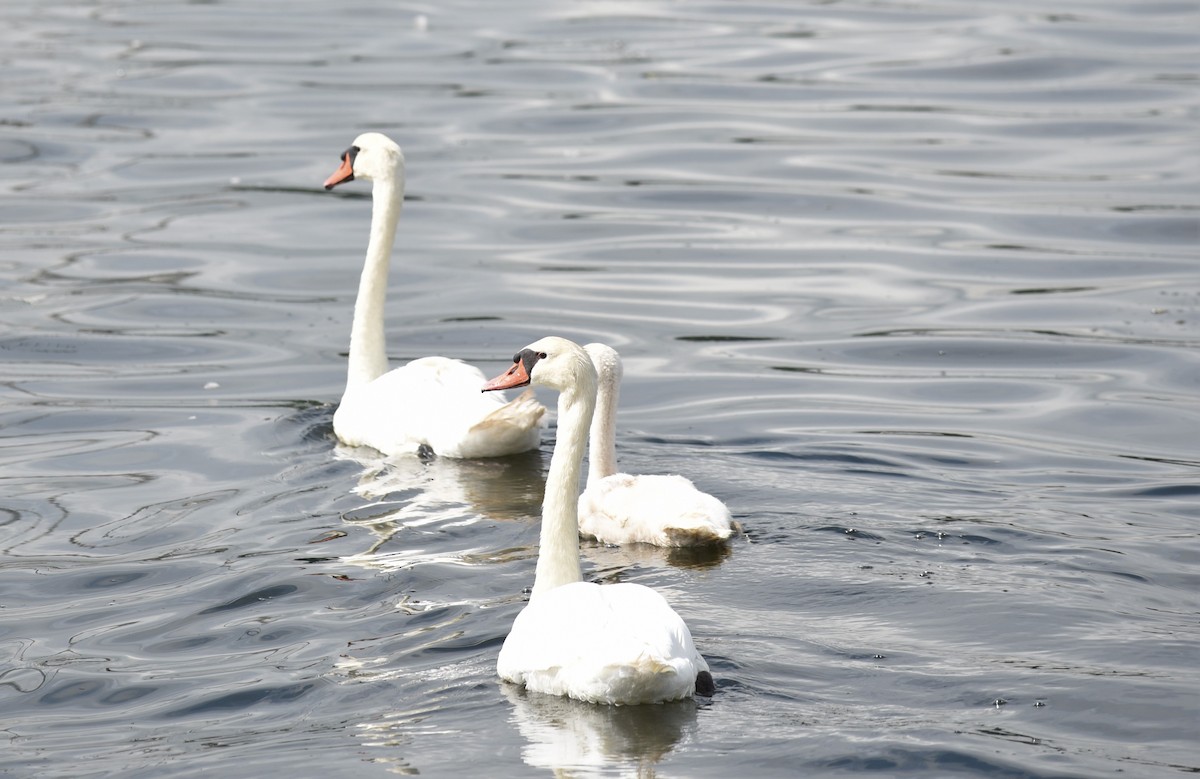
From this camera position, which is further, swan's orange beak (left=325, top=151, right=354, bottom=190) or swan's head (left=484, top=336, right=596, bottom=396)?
swan's orange beak (left=325, top=151, right=354, bottom=190)

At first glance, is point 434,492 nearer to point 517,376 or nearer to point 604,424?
point 604,424

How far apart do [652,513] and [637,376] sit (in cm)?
412

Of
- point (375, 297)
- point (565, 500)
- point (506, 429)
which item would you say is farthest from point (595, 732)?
point (375, 297)

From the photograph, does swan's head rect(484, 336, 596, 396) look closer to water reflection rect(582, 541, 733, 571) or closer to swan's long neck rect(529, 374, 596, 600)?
swan's long neck rect(529, 374, 596, 600)

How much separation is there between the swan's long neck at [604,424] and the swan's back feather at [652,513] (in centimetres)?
26

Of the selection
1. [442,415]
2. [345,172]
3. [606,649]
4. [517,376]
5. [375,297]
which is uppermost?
[345,172]

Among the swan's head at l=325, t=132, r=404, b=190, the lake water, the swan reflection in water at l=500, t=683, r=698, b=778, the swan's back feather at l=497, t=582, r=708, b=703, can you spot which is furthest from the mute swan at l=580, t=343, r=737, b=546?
the swan's head at l=325, t=132, r=404, b=190

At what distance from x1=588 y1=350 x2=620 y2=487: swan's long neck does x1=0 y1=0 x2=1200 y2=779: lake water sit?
0.50 meters

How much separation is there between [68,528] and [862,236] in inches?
358

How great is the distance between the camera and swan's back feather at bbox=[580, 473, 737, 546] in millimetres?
8406

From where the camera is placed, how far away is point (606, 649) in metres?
6.30

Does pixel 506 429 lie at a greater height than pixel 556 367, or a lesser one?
lesser

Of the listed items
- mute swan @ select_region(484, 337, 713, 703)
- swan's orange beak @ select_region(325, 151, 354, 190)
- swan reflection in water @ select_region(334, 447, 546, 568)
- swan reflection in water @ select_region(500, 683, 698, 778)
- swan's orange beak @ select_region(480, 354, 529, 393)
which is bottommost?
swan reflection in water @ select_region(500, 683, 698, 778)

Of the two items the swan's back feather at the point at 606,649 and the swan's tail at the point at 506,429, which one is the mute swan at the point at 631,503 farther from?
the swan's back feather at the point at 606,649
